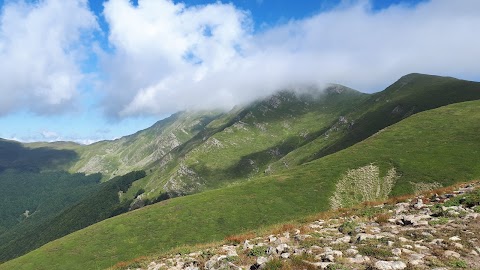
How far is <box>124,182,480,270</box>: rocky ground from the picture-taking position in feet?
48.1

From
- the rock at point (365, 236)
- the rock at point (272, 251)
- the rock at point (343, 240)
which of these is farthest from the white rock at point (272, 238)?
the rock at point (365, 236)

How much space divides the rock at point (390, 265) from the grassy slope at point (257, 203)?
187 feet

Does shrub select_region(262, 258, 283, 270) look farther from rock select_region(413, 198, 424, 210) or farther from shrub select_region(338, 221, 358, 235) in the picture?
rock select_region(413, 198, 424, 210)

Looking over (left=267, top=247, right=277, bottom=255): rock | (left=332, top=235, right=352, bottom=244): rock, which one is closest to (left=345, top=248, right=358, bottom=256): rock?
(left=332, top=235, right=352, bottom=244): rock

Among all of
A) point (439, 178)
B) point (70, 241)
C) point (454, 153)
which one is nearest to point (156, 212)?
point (70, 241)

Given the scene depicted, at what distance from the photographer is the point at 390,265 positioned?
13.7 metres

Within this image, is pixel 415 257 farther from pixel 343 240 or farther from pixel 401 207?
pixel 401 207

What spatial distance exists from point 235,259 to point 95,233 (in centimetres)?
7407

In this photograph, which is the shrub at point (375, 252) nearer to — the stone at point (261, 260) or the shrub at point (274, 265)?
the shrub at point (274, 265)

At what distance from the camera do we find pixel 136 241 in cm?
7206

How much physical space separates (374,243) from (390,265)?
337cm

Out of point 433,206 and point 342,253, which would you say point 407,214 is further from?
point 342,253

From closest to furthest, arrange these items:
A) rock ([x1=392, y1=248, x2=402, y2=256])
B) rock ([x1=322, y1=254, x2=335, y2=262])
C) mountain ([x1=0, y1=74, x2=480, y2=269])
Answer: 1. rock ([x1=392, y1=248, x2=402, y2=256])
2. rock ([x1=322, y1=254, x2=335, y2=262])
3. mountain ([x1=0, y1=74, x2=480, y2=269])

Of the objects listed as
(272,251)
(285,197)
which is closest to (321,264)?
(272,251)
